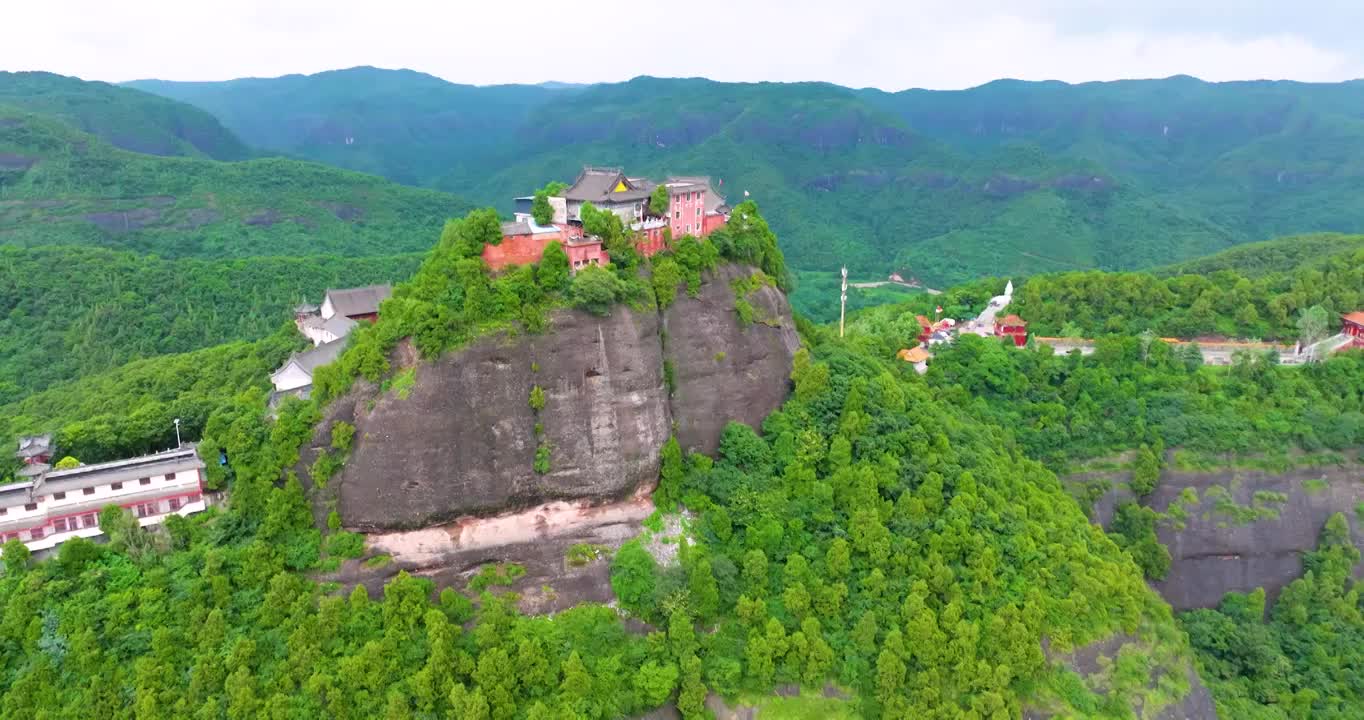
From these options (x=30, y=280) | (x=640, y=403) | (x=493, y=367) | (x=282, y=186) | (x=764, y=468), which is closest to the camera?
(x=493, y=367)

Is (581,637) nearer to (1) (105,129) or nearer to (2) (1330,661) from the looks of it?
(2) (1330,661)

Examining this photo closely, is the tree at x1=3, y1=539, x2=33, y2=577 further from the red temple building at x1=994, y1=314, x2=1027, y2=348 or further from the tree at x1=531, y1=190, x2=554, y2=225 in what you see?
the red temple building at x1=994, y1=314, x2=1027, y2=348

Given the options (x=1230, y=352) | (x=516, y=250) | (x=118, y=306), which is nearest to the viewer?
(x=516, y=250)

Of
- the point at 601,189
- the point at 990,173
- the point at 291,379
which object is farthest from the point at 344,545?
the point at 990,173

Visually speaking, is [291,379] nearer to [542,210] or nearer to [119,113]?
[542,210]

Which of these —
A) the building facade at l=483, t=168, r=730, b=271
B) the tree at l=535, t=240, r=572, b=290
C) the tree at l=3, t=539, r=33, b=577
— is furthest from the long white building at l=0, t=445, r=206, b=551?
the tree at l=535, t=240, r=572, b=290

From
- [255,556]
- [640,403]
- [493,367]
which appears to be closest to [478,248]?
[493,367]
